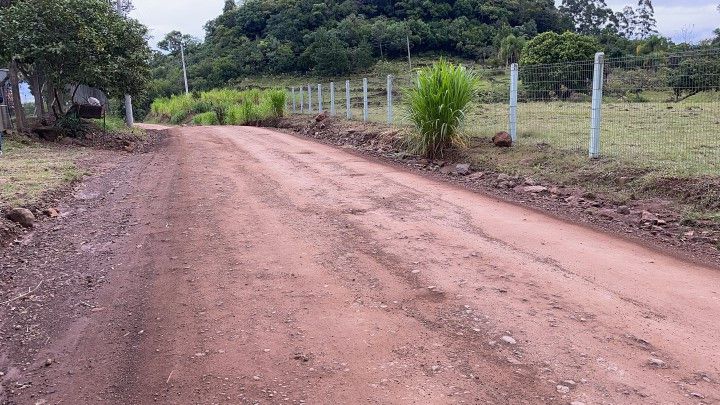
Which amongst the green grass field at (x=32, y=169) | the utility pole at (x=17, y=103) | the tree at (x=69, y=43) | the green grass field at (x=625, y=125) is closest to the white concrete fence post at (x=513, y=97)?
the green grass field at (x=625, y=125)

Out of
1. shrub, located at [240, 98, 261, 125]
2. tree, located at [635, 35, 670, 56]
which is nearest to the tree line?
shrub, located at [240, 98, 261, 125]

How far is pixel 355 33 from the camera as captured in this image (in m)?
54.9

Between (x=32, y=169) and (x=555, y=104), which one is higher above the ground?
(x=555, y=104)

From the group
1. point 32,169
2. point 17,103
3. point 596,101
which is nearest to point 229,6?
point 17,103

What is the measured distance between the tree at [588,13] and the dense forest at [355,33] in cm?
16

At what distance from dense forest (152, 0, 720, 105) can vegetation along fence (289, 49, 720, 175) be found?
36.7 m

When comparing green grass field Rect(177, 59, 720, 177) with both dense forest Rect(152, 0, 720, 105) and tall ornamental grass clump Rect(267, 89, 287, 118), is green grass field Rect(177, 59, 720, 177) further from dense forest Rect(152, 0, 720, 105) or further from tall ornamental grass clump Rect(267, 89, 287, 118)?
dense forest Rect(152, 0, 720, 105)

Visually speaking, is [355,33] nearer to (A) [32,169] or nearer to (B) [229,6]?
(B) [229,6]

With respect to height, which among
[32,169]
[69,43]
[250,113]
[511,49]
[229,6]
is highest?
[229,6]

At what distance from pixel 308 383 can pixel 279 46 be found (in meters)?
53.7

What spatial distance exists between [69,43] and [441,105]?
951 centimetres

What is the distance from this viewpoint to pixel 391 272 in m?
4.61

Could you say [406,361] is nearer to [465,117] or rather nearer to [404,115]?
[465,117]

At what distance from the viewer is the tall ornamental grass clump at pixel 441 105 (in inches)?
420
